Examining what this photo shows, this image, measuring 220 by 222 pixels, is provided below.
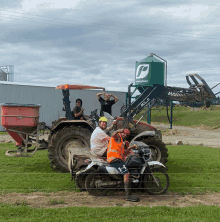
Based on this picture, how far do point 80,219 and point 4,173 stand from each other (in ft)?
12.9

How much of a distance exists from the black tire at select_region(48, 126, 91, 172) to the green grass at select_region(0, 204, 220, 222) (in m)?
2.86

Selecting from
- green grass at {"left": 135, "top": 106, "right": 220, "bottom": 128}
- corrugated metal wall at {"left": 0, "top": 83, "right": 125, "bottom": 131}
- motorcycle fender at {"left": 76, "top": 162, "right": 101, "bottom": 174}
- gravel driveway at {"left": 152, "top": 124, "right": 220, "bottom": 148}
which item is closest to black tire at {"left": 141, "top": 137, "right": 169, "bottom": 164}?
motorcycle fender at {"left": 76, "top": 162, "right": 101, "bottom": 174}

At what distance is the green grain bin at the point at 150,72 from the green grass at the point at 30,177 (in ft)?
55.9

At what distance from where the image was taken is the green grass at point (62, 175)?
260 inches

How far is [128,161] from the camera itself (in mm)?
6188

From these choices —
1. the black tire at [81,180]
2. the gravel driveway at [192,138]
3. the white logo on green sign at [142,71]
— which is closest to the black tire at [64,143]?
the black tire at [81,180]

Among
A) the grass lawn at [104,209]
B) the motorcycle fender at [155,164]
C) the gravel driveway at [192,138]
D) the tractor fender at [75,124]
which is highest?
the tractor fender at [75,124]

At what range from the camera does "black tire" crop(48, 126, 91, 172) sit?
8148 mm

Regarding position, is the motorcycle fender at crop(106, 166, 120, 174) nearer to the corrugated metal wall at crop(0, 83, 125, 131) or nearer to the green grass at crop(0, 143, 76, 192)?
the green grass at crop(0, 143, 76, 192)

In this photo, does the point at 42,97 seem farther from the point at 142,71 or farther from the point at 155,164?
the point at 155,164

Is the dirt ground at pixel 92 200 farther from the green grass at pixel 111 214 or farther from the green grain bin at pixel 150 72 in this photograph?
the green grain bin at pixel 150 72

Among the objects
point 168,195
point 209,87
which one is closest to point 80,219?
point 168,195

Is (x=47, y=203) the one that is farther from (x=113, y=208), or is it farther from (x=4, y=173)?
(x=4, y=173)

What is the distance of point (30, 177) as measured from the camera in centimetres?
749
